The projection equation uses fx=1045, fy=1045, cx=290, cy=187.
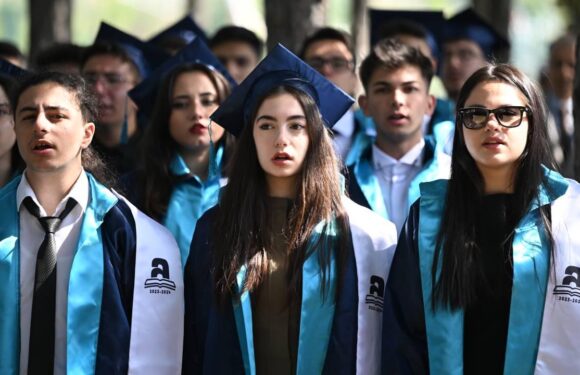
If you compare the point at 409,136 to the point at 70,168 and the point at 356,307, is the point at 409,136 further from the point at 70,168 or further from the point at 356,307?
the point at 70,168

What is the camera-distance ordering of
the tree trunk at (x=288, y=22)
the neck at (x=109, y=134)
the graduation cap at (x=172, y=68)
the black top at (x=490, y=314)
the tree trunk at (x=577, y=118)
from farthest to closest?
the tree trunk at (x=288, y=22), the neck at (x=109, y=134), the graduation cap at (x=172, y=68), the tree trunk at (x=577, y=118), the black top at (x=490, y=314)

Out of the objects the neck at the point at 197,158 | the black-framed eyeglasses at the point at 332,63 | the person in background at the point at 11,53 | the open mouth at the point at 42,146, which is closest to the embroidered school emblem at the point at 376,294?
the open mouth at the point at 42,146

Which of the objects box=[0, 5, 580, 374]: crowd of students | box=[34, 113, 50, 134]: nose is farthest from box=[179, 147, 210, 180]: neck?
box=[34, 113, 50, 134]: nose

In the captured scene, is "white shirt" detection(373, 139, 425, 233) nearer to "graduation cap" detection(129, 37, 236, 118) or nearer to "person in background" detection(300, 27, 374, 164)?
"person in background" detection(300, 27, 374, 164)

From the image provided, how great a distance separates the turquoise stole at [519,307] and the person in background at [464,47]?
11.0 ft

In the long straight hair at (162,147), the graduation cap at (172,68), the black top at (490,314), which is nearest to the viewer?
the black top at (490,314)

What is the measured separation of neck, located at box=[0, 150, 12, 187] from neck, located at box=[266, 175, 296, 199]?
1530mm

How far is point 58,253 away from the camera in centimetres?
467

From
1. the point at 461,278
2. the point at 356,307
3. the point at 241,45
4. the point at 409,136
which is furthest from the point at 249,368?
the point at 241,45

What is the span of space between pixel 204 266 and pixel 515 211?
140cm

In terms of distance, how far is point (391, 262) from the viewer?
4602mm

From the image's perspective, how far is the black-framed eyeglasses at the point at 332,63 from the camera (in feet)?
23.0

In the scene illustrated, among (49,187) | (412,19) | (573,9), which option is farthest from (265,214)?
(573,9)

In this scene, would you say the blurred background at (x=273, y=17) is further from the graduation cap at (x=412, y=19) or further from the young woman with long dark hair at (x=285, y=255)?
the young woman with long dark hair at (x=285, y=255)
